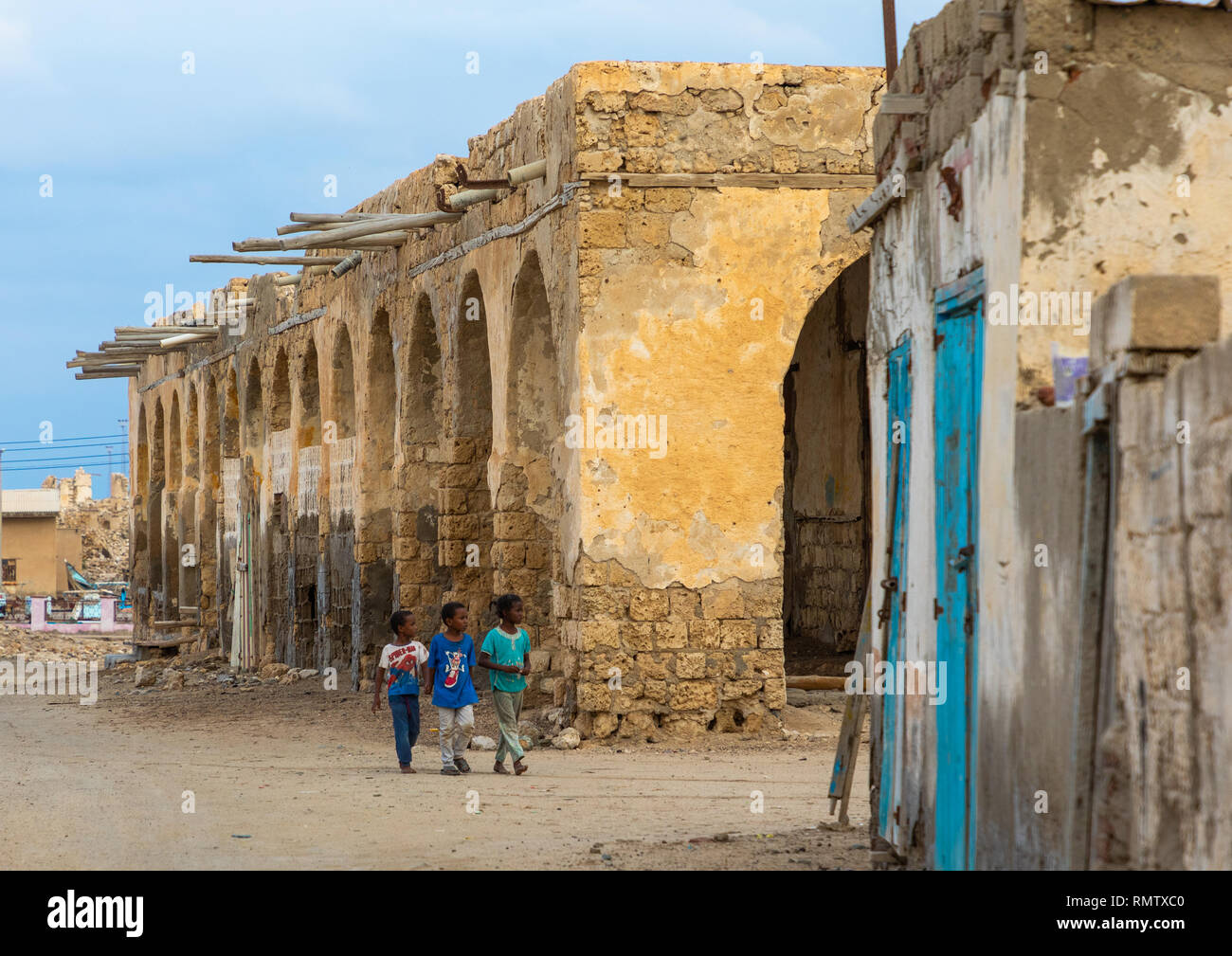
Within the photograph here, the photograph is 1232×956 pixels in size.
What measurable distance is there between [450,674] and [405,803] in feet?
3.58

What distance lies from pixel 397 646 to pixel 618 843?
127 inches

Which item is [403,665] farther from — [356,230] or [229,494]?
[229,494]

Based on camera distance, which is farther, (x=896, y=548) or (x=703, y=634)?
(x=703, y=634)

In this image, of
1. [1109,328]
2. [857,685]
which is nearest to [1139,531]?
[1109,328]

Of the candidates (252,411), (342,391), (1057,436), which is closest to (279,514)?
(252,411)

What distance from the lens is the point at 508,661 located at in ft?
32.0

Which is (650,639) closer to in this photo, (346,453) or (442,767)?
(442,767)

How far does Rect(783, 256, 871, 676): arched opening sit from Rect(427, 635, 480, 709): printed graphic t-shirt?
6632 millimetres

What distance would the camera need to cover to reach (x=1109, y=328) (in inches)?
165

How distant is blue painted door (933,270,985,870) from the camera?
5.35m

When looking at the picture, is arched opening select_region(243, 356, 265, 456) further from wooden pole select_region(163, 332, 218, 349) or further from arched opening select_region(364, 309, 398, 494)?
arched opening select_region(364, 309, 398, 494)

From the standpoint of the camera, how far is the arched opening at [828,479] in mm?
17000

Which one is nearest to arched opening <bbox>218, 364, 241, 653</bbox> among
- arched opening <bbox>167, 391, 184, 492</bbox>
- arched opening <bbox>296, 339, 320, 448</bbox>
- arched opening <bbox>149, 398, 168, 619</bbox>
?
arched opening <bbox>296, 339, 320, 448</bbox>

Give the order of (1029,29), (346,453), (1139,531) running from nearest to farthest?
(1139,531) → (1029,29) → (346,453)
